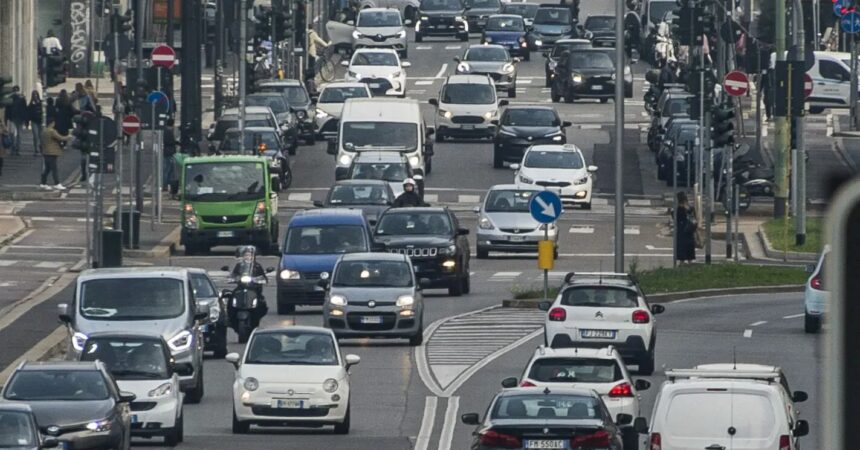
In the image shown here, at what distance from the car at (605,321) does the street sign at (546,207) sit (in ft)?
16.1

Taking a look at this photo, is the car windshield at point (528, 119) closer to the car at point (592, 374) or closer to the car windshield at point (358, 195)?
the car windshield at point (358, 195)

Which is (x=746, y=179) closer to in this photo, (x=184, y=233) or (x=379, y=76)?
(x=184, y=233)

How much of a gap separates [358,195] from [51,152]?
10425mm

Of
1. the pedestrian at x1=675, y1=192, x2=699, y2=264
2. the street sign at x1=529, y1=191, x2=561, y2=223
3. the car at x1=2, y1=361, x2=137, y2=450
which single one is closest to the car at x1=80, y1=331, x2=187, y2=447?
the car at x1=2, y1=361, x2=137, y2=450

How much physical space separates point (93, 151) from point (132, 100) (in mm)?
11666

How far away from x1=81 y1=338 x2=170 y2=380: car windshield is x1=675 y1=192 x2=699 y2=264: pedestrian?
19539mm

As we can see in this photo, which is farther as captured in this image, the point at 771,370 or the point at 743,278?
the point at 743,278

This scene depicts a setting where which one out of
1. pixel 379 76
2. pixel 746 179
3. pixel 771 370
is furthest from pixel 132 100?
pixel 771 370

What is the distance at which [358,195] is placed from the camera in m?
45.7

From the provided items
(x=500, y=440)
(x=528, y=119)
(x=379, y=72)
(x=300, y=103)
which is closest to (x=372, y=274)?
(x=500, y=440)

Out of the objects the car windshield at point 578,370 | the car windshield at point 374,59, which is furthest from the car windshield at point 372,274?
the car windshield at point 374,59

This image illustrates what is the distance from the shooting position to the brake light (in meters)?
28.8

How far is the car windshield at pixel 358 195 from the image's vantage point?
149 ft

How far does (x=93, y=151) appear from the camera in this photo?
38.2 metres
